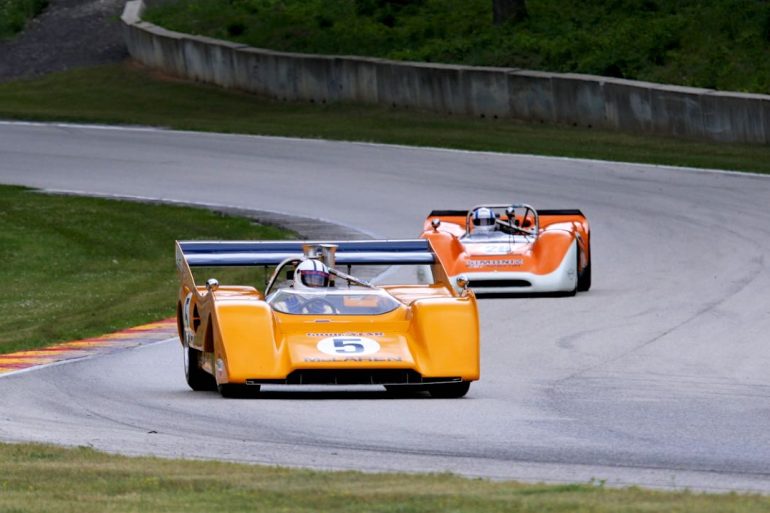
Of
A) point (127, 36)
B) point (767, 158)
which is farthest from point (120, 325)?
point (127, 36)

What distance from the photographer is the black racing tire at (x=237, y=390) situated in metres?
12.0

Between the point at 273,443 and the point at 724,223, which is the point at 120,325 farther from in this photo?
the point at 724,223

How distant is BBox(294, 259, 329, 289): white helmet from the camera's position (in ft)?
43.0

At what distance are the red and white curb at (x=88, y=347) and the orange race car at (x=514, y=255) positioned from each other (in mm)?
3388

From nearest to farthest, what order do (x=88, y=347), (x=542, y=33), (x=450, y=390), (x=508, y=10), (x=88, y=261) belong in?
(x=450, y=390) < (x=88, y=347) < (x=88, y=261) < (x=542, y=33) < (x=508, y=10)

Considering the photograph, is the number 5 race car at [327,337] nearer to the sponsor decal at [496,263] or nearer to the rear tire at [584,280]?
the sponsor decal at [496,263]

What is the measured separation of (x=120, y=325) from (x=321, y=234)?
25.1 ft

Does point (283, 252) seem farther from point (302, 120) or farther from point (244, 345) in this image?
point (302, 120)

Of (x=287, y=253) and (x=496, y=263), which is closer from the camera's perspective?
(x=287, y=253)

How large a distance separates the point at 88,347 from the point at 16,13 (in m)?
35.7

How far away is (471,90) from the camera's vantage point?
36.1 meters

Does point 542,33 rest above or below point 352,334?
below

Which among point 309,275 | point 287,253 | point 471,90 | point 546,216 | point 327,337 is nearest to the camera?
point 327,337

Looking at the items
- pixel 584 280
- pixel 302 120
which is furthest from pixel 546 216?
pixel 302 120
